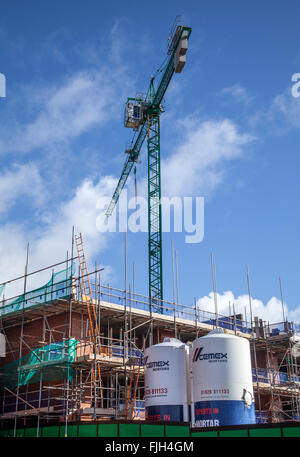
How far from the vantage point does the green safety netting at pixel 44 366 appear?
32.3 meters

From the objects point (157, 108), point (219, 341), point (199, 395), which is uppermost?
point (157, 108)

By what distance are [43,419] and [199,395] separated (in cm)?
1054

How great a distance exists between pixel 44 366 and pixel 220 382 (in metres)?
10.3

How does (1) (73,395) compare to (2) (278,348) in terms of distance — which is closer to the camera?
(1) (73,395)

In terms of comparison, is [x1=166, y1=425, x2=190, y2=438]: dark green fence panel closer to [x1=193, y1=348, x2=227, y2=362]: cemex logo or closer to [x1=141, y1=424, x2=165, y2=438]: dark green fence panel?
[x1=141, y1=424, x2=165, y2=438]: dark green fence panel

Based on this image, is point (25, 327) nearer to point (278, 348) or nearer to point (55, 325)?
point (55, 325)

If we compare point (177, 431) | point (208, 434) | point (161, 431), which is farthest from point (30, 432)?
point (208, 434)

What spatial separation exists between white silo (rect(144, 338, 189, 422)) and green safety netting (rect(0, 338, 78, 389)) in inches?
177

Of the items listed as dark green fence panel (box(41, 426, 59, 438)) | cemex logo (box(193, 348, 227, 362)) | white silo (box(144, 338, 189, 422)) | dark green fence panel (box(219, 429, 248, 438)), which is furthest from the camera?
white silo (box(144, 338, 189, 422))

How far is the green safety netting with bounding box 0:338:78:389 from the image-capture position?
106 ft

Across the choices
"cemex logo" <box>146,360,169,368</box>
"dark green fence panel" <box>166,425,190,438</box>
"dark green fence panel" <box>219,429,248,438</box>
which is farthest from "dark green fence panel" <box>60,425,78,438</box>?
"dark green fence panel" <box>219,429,248,438</box>
